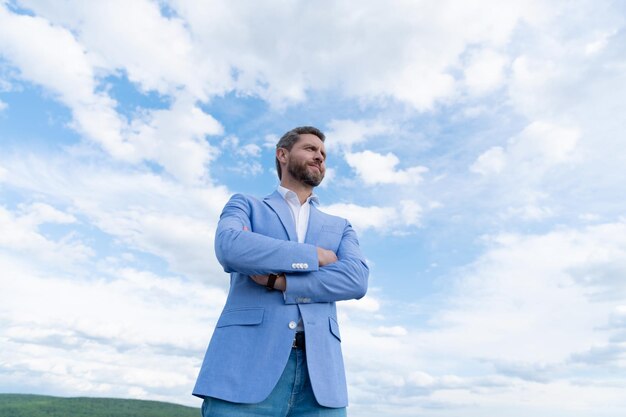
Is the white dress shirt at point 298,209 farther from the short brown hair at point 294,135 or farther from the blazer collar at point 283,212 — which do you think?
the short brown hair at point 294,135

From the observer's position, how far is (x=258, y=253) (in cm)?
521

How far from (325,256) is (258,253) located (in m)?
0.77

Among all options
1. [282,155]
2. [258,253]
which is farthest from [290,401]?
[282,155]

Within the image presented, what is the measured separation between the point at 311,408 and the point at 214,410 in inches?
35.2

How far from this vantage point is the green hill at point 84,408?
163125 millimetres

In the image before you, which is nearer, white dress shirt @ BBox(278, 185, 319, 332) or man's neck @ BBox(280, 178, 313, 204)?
white dress shirt @ BBox(278, 185, 319, 332)

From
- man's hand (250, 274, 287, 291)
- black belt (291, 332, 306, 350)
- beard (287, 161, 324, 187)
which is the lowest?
black belt (291, 332, 306, 350)

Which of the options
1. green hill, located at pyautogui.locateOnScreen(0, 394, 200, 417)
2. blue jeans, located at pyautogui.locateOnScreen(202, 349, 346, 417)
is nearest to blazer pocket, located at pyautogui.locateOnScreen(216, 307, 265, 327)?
blue jeans, located at pyautogui.locateOnScreen(202, 349, 346, 417)

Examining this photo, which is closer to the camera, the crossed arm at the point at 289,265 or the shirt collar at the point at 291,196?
the crossed arm at the point at 289,265

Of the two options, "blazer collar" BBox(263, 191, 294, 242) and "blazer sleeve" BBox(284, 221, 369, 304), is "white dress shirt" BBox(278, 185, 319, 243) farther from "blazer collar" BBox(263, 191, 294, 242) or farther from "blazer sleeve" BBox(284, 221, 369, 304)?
"blazer sleeve" BBox(284, 221, 369, 304)

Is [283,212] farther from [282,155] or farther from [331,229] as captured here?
[282,155]

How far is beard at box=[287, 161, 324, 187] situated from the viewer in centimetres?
621

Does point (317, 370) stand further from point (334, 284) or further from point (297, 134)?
point (297, 134)

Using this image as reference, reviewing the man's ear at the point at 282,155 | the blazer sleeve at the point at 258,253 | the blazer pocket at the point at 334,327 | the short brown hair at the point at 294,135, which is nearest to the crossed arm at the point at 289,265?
the blazer sleeve at the point at 258,253
